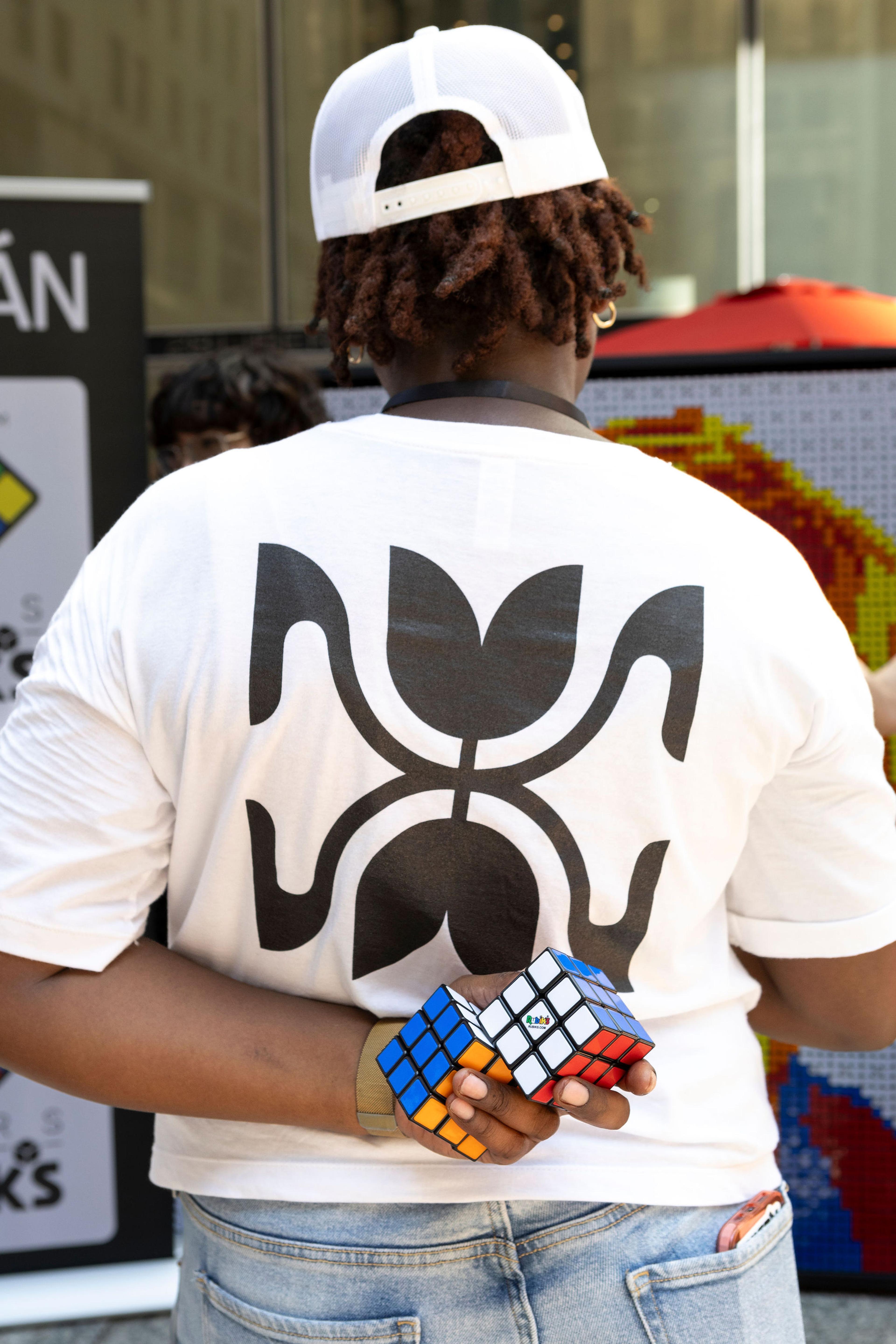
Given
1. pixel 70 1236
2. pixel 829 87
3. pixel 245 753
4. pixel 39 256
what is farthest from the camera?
pixel 829 87

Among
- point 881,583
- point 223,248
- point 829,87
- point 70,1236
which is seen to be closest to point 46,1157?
point 70,1236

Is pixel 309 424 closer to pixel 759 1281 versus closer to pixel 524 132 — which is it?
pixel 524 132

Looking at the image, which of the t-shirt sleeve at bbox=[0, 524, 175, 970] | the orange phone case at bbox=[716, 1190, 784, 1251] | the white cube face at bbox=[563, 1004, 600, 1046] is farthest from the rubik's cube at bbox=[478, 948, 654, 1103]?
the t-shirt sleeve at bbox=[0, 524, 175, 970]

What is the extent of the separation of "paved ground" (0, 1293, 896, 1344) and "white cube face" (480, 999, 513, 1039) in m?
2.24

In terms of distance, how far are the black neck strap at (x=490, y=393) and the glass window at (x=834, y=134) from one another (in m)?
7.03

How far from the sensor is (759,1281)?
1.00 metres

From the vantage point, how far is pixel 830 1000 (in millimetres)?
1144

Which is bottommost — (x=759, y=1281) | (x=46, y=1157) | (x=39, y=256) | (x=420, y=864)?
(x=46, y=1157)

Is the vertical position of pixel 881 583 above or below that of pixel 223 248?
below

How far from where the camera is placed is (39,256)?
7.98 ft

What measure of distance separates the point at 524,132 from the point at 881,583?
6.36 ft

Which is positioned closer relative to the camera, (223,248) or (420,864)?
(420,864)

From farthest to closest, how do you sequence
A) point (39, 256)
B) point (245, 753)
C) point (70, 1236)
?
point (70, 1236), point (39, 256), point (245, 753)

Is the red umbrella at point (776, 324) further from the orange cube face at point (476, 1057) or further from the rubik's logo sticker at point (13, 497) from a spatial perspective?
the orange cube face at point (476, 1057)
